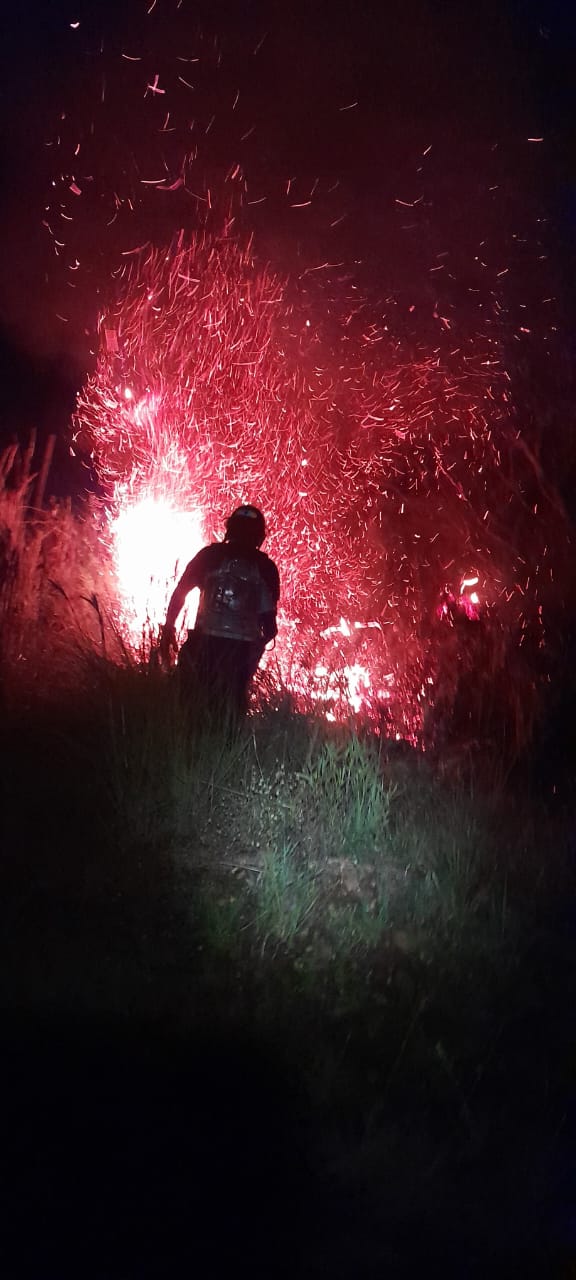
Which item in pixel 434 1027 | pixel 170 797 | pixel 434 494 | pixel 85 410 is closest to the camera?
pixel 434 1027

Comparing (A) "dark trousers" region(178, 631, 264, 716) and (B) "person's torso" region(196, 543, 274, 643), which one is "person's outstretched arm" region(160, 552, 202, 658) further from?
(A) "dark trousers" region(178, 631, 264, 716)

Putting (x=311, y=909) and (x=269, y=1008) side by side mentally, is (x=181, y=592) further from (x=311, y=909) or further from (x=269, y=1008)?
(x=269, y=1008)

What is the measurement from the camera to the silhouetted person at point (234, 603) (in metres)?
7.50

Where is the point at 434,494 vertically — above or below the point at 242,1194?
above

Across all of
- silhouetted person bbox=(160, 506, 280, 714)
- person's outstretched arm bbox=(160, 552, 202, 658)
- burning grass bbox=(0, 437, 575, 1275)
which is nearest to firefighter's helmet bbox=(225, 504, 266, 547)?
silhouetted person bbox=(160, 506, 280, 714)

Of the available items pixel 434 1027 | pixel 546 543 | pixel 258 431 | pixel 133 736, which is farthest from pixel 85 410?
pixel 434 1027

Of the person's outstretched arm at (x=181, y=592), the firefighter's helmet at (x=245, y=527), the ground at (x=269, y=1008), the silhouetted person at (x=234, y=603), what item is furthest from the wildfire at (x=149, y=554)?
the ground at (x=269, y=1008)

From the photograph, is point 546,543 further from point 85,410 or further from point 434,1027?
point 85,410

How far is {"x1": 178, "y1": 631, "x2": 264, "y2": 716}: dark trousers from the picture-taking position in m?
6.54

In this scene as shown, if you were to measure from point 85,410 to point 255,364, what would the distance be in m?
2.95

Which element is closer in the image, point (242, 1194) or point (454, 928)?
point (242, 1194)

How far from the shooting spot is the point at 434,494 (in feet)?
36.0

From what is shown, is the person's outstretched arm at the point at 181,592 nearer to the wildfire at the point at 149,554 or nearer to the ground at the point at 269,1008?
the wildfire at the point at 149,554

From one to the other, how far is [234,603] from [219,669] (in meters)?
0.66
